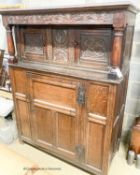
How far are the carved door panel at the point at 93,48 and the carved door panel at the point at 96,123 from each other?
0.21 meters

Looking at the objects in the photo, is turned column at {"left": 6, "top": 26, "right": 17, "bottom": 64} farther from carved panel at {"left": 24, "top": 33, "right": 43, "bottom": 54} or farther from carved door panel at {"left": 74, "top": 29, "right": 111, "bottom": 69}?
carved door panel at {"left": 74, "top": 29, "right": 111, "bottom": 69}

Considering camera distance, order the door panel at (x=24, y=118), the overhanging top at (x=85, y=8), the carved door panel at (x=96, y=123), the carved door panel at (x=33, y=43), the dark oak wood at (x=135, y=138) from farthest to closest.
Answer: the door panel at (x=24, y=118), the dark oak wood at (x=135, y=138), the carved door panel at (x=33, y=43), the carved door panel at (x=96, y=123), the overhanging top at (x=85, y=8)

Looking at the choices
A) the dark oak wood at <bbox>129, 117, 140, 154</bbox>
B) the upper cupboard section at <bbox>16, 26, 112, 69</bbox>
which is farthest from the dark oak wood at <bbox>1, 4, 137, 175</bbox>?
the dark oak wood at <bbox>129, 117, 140, 154</bbox>

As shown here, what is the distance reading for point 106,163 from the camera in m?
1.71

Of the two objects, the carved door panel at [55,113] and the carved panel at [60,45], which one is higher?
the carved panel at [60,45]

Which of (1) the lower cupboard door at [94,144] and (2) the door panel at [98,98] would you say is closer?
(2) the door panel at [98,98]

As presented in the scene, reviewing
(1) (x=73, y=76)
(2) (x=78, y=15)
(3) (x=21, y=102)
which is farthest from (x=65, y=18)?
(3) (x=21, y=102)

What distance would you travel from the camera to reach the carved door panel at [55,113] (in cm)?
168

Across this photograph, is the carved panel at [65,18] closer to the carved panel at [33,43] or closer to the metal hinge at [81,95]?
the carved panel at [33,43]

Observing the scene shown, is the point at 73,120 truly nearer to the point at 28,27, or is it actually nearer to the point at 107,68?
the point at 107,68

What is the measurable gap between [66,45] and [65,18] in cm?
27

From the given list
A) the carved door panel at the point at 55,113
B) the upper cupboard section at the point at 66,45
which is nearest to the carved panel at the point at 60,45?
the upper cupboard section at the point at 66,45

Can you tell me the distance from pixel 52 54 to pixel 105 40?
0.55 m

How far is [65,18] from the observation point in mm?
1436
